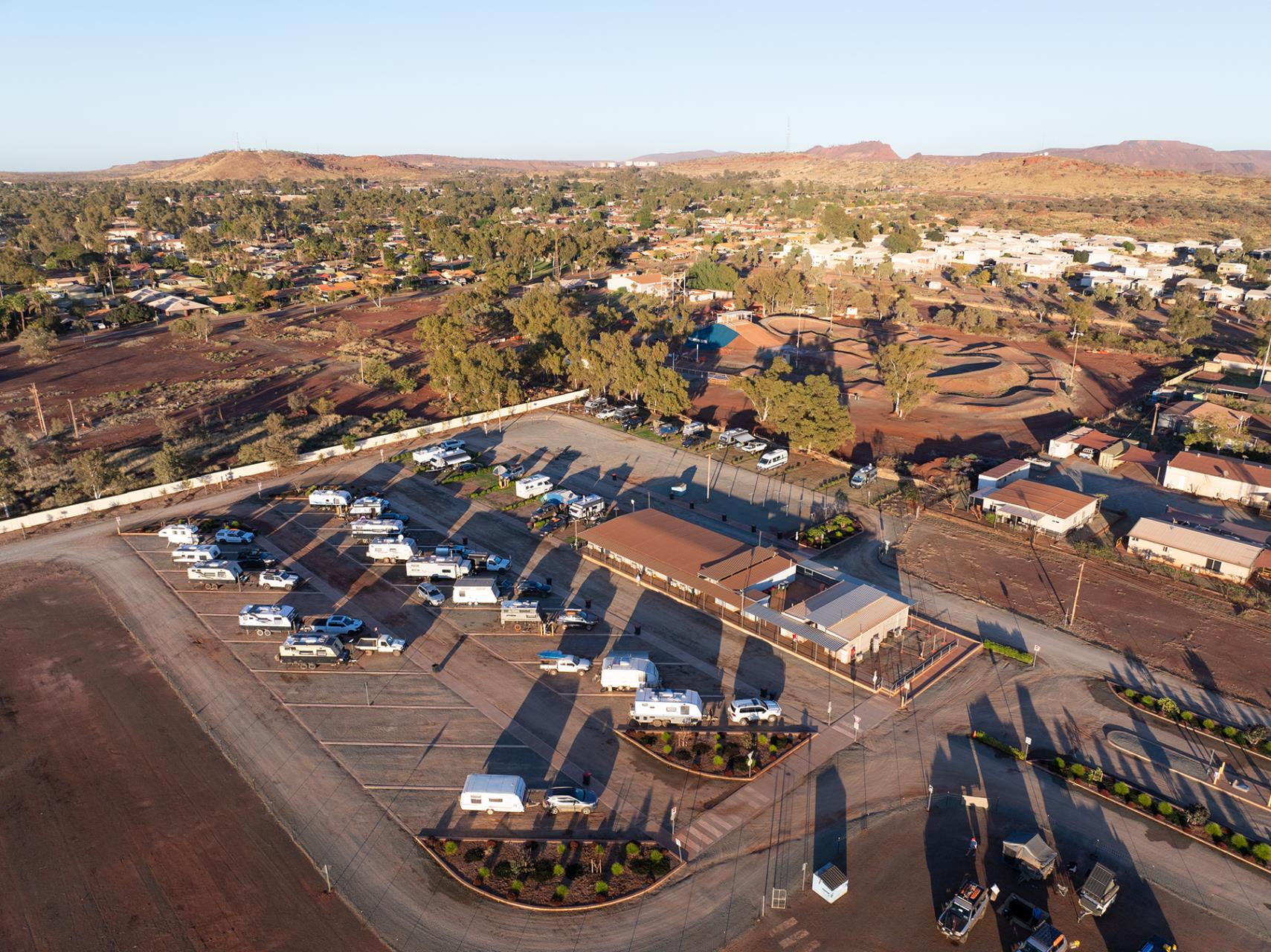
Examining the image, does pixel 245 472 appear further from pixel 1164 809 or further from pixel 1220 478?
pixel 1220 478

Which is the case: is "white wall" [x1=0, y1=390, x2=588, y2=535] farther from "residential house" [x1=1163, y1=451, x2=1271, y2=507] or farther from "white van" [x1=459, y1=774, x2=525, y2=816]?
"residential house" [x1=1163, y1=451, x2=1271, y2=507]

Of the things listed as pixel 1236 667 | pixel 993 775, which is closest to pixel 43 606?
pixel 993 775

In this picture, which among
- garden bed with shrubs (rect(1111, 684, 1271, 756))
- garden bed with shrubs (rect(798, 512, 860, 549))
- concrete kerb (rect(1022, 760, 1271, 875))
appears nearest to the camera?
concrete kerb (rect(1022, 760, 1271, 875))

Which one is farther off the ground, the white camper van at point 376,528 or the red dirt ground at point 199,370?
the red dirt ground at point 199,370

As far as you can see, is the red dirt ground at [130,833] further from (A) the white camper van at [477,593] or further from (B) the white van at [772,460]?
(B) the white van at [772,460]

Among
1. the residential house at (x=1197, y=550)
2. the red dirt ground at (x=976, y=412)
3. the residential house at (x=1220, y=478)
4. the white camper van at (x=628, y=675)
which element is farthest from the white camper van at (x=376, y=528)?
the residential house at (x=1220, y=478)

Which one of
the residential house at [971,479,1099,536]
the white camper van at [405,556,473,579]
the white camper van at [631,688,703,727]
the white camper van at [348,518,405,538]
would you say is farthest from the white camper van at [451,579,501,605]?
the residential house at [971,479,1099,536]

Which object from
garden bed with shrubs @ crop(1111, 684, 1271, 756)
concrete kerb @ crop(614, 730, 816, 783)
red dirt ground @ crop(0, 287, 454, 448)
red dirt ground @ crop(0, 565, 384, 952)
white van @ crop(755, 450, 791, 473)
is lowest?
red dirt ground @ crop(0, 565, 384, 952)
